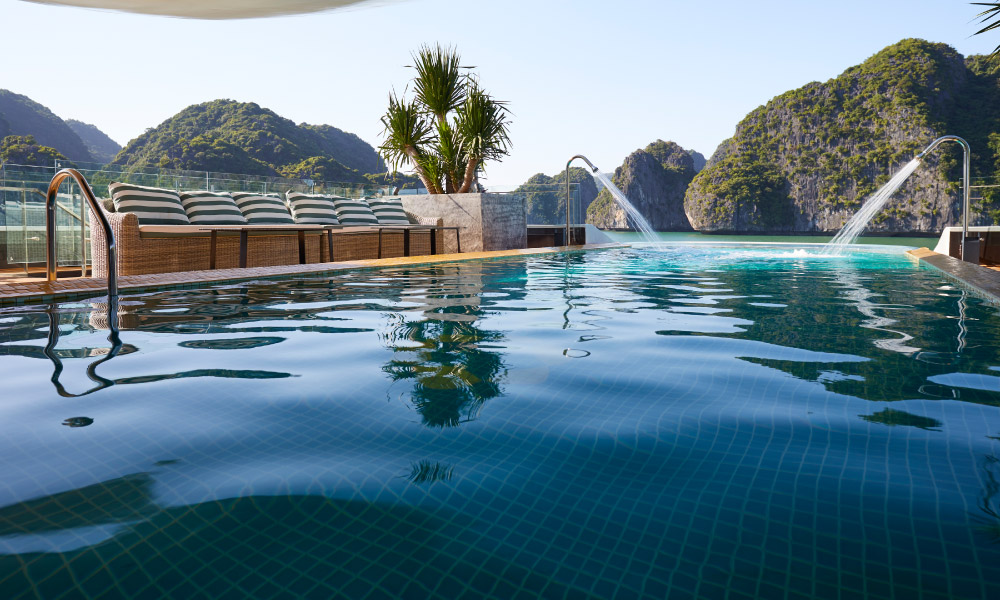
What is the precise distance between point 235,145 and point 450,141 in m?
50.6

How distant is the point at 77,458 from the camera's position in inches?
62.0

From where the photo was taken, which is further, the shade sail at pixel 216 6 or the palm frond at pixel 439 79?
the palm frond at pixel 439 79

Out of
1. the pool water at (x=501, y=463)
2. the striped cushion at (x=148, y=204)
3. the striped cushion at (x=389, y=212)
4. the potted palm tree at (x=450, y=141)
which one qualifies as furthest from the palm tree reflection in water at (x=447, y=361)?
the potted palm tree at (x=450, y=141)

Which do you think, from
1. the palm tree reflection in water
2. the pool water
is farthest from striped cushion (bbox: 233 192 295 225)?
the pool water

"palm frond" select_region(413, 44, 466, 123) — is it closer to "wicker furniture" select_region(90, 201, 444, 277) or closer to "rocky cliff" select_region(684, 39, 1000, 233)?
"wicker furniture" select_region(90, 201, 444, 277)

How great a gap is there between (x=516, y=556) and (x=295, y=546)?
42 centimetres

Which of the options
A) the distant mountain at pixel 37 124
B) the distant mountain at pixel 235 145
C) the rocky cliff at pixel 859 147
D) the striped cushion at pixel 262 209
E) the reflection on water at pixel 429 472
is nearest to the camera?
the reflection on water at pixel 429 472

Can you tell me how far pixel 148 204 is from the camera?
6.44 meters

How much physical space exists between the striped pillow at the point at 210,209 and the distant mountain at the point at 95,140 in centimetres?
7831

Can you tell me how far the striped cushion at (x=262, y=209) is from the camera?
7.60m

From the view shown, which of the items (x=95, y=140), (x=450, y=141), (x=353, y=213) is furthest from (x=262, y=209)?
(x=95, y=140)

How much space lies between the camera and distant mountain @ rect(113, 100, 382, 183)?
52.8 meters

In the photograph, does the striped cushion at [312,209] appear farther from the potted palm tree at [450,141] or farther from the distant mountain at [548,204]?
the distant mountain at [548,204]

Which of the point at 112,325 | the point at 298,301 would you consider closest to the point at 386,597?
the point at 112,325
